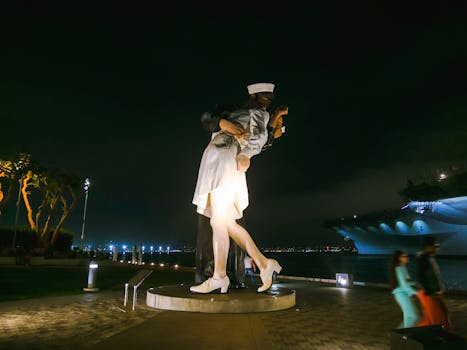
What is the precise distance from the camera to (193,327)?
18.7ft

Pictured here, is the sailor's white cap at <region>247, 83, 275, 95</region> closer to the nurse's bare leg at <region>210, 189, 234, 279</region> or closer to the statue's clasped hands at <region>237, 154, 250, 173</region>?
the statue's clasped hands at <region>237, 154, 250, 173</region>

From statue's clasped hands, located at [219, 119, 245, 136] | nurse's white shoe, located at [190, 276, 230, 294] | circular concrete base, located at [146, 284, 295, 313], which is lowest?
circular concrete base, located at [146, 284, 295, 313]

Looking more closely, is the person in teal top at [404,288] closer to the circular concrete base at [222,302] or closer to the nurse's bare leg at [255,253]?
the nurse's bare leg at [255,253]

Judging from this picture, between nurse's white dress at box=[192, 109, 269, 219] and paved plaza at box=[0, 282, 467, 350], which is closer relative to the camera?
paved plaza at box=[0, 282, 467, 350]

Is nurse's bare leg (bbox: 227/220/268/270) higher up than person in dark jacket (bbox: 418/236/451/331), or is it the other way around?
nurse's bare leg (bbox: 227/220/268/270)

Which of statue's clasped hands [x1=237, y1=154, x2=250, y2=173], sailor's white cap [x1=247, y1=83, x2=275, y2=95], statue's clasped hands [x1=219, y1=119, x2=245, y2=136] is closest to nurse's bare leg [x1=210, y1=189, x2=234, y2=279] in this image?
statue's clasped hands [x1=237, y1=154, x2=250, y2=173]

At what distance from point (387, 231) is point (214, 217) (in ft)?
313

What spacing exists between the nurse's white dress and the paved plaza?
2.21 m

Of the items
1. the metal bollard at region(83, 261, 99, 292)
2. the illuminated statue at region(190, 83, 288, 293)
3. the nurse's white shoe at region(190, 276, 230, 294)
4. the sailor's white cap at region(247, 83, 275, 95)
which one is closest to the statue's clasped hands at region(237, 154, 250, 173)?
the illuminated statue at region(190, 83, 288, 293)

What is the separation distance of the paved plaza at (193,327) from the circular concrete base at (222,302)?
0.57 ft

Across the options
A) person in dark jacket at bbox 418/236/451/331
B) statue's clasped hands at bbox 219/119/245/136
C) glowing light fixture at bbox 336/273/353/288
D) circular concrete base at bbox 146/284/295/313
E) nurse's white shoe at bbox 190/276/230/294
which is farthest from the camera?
glowing light fixture at bbox 336/273/353/288

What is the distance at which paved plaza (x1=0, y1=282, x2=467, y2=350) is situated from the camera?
4.82m

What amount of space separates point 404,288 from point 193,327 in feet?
9.90

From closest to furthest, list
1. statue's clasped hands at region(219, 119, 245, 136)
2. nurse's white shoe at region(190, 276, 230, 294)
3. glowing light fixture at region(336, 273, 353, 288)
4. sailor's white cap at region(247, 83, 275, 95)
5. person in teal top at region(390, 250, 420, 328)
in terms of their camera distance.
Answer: person in teal top at region(390, 250, 420, 328), statue's clasped hands at region(219, 119, 245, 136), nurse's white shoe at region(190, 276, 230, 294), sailor's white cap at region(247, 83, 275, 95), glowing light fixture at region(336, 273, 353, 288)
